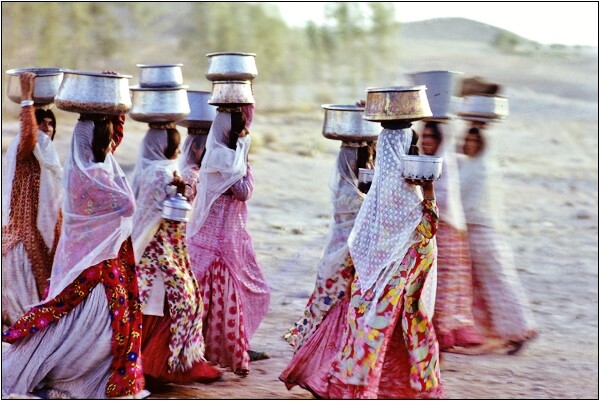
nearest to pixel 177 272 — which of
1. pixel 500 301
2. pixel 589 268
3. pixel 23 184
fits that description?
pixel 23 184

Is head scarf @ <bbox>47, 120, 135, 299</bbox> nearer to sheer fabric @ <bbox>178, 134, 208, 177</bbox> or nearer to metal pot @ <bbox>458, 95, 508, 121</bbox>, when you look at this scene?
sheer fabric @ <bbox>178, 134, 208, 177</bbox>

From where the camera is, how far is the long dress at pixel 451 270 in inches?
319

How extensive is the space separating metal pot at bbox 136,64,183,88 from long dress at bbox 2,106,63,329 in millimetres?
860

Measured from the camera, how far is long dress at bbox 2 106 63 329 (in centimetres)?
830

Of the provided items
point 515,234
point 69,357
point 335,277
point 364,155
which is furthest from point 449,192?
point 515,234

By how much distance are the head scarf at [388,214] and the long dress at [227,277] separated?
4.49ft

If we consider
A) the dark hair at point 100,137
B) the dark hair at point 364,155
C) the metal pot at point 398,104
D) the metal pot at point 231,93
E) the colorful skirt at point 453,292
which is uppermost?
the metal pot at point 398,104

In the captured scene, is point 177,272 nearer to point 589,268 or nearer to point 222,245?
point 222,245

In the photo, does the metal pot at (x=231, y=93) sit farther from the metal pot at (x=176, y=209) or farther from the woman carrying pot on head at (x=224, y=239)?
the metal pot at (x=176, y=209)

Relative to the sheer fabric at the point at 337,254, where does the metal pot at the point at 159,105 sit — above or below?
above

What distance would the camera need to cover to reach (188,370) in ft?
23.4

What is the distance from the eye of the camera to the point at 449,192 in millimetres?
8148

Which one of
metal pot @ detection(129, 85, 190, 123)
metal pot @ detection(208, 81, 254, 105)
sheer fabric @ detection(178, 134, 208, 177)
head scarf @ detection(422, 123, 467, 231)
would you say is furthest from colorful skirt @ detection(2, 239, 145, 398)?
head scarf @ detection(422, 123, 467, 231)

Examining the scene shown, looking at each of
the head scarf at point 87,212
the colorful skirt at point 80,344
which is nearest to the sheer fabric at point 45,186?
the head scarf at point 87,212
